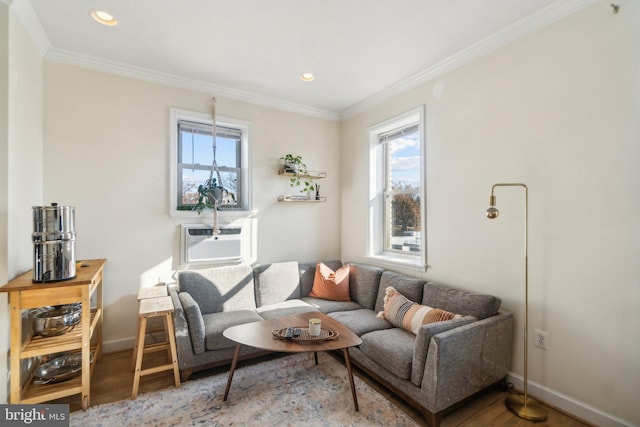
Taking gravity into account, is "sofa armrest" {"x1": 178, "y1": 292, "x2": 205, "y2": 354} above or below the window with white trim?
below

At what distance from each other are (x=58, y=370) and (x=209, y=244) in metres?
1.50

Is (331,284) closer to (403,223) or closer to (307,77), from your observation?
(403,223)

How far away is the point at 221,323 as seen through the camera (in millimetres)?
2570

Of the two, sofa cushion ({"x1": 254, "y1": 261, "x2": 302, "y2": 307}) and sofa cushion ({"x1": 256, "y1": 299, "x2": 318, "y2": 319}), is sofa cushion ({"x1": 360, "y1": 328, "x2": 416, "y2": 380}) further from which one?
sofa cushion ({"x1": 254, "y1": 261, "x2": 302, "y2": 307})

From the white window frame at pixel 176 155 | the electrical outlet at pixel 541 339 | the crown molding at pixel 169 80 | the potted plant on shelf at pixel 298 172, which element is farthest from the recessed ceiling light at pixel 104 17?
the electrical outlet at pixel 541 339

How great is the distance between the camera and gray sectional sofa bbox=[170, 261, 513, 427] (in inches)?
74.0

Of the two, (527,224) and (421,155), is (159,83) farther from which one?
(527,224)

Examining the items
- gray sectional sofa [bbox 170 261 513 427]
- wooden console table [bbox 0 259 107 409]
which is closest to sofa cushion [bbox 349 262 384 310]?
gray sectional sofa [bbox 170 261 513 427]

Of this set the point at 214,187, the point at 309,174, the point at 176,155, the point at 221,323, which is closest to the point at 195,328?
the point at 221,323

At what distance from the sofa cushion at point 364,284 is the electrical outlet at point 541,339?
54.4 inches

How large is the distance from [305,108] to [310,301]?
242 cm

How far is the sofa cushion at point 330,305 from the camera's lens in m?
3.07

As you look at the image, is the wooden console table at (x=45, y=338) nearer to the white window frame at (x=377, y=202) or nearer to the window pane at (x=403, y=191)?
the white window frame at (x=377, y=202)

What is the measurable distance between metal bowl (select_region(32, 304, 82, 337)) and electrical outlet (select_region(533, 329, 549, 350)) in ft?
11.0
